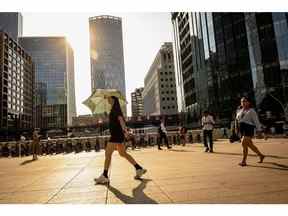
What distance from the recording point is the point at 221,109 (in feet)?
172

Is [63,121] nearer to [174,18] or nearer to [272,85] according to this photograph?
[174,18]

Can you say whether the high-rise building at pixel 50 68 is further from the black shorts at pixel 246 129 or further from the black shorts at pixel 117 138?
the black shorts at pixel 117 138

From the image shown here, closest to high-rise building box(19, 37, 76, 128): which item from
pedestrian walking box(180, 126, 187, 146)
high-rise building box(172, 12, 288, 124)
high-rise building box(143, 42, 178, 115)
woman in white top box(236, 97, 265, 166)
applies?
high-rise building box(143, 42, 178, 115)

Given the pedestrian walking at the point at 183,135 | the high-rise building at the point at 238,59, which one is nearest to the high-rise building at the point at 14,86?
the high-rise building at the point at 238,59

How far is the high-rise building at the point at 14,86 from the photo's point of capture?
95312 millimetres

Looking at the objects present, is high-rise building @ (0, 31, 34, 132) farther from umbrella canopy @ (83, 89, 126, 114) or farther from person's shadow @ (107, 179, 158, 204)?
person's shadow @ (107, 179, 158, 204)

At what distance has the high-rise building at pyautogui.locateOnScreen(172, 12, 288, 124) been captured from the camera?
4369cm

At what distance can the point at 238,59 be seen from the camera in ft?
160

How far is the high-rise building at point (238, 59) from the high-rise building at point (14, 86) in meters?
65.1

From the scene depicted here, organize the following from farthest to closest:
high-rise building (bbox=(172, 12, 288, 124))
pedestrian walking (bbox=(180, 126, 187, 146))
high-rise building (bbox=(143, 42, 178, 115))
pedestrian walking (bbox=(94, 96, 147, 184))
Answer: high-rise building (bbox=(143, 42, 178, 115)) < high-rise building (bbox=(172, 12, 288, 124)) < pedestrian walking (bbox=(180, 126, 187, 146)) < pedestrian walking (bbox=(94, 96, 147, 184))

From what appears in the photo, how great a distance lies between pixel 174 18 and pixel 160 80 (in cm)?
3768

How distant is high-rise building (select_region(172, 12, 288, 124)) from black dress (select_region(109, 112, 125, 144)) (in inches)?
1424

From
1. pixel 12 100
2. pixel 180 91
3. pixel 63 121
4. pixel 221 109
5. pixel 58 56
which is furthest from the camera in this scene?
pixel 58 56

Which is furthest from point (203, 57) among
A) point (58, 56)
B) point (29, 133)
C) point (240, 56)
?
point (58, 56)
